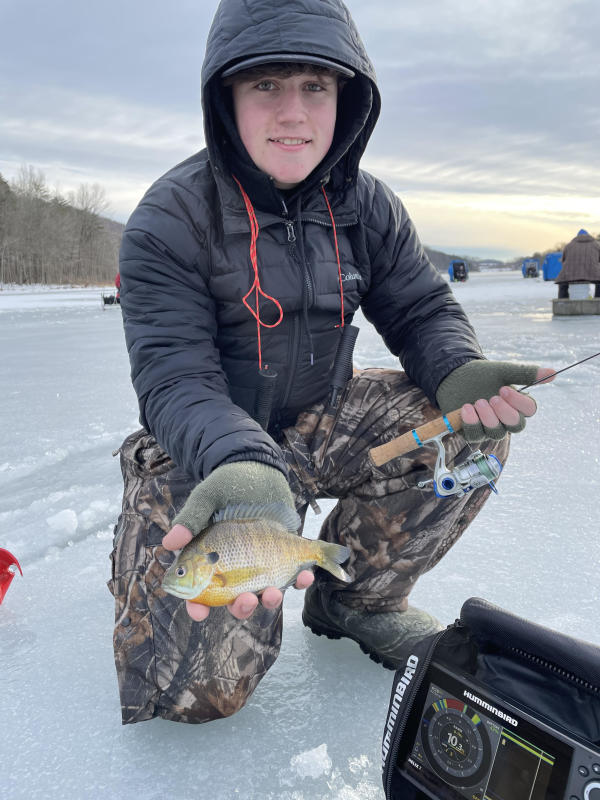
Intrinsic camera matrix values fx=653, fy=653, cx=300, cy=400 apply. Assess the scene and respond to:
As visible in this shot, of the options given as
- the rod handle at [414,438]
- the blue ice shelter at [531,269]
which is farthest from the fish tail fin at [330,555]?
the blue ice shelter at [531,269]

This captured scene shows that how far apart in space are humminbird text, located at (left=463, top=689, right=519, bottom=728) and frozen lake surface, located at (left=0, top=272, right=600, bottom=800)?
0.46 meters

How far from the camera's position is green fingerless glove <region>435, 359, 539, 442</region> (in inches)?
74.6

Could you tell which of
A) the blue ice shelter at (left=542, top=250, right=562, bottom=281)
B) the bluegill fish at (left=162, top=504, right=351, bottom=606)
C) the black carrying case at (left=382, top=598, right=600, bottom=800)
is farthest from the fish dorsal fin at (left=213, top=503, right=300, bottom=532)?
the blue ice shelter at (left=542, top=250, right=562, bottom=281)

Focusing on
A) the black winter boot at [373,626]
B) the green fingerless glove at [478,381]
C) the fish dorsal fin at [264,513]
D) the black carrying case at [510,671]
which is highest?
the green fingerless glove at [478,381]

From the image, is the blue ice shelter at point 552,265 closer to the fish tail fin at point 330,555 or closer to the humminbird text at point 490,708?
the fish tail fin at point 330,555

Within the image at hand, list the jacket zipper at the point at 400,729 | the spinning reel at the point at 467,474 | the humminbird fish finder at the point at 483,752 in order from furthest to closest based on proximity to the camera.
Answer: the spinning reel at the point at 467,474, the jacket zipper at the point at 400,729, the humminbird fish finder at the point at 483,752

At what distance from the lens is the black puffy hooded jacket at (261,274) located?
5.81 ft

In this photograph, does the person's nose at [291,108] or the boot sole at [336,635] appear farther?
the boot sole at [336,635]

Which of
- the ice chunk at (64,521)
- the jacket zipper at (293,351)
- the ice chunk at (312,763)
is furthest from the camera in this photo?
the ice chunk at (64,521)

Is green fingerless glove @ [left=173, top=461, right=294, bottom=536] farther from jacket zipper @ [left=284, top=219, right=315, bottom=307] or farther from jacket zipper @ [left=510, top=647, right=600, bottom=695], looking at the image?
jacket zipper @ [left=284, top=219, right=315, bottom=307]

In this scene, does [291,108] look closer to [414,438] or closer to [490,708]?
[414,438]

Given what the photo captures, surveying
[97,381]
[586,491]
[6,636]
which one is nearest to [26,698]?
[6,636]

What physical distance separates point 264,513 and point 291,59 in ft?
3.98

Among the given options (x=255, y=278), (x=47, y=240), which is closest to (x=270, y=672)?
(x=255, y=278)
